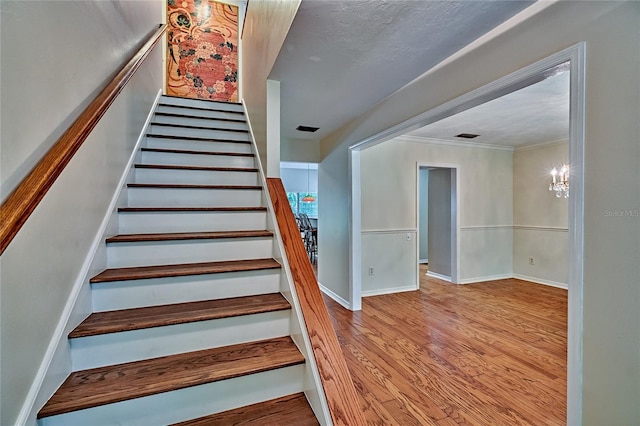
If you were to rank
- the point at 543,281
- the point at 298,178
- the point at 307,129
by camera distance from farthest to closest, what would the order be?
the point at 298,178
the point at 543,281
the point at 307,129

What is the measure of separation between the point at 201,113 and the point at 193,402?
307 centimetres

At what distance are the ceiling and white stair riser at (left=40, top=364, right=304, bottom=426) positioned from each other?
188 cm

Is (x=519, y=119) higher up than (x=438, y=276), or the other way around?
(x=519, y=119)

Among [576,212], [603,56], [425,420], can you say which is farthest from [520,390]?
[603,56]

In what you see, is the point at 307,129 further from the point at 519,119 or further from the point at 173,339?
the point at 173,339

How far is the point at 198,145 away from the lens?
2789 mm

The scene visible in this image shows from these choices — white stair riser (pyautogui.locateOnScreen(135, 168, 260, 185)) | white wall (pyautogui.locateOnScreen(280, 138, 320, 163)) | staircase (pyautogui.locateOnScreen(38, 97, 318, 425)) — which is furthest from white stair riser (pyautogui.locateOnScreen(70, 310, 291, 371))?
white wall (pyautogui.locateOnScreen(280, 138, 320, 163))

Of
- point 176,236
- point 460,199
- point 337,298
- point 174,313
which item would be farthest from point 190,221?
point 460,199

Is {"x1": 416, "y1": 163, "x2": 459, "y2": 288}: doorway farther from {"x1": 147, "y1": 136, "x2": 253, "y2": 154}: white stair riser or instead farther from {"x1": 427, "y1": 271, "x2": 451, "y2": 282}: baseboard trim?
{"x1": 147, "y1": 136, "x2": 253, "y2": 154}: white stair riser

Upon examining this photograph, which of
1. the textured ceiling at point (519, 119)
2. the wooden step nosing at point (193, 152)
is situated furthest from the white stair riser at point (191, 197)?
the textured ceiling at point (519, 119)

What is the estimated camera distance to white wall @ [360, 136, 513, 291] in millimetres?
4375

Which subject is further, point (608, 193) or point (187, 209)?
point (187, 209)

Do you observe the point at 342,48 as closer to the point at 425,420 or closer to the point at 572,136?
the point at 572,136

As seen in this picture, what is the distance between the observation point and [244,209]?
2139 millimetres
